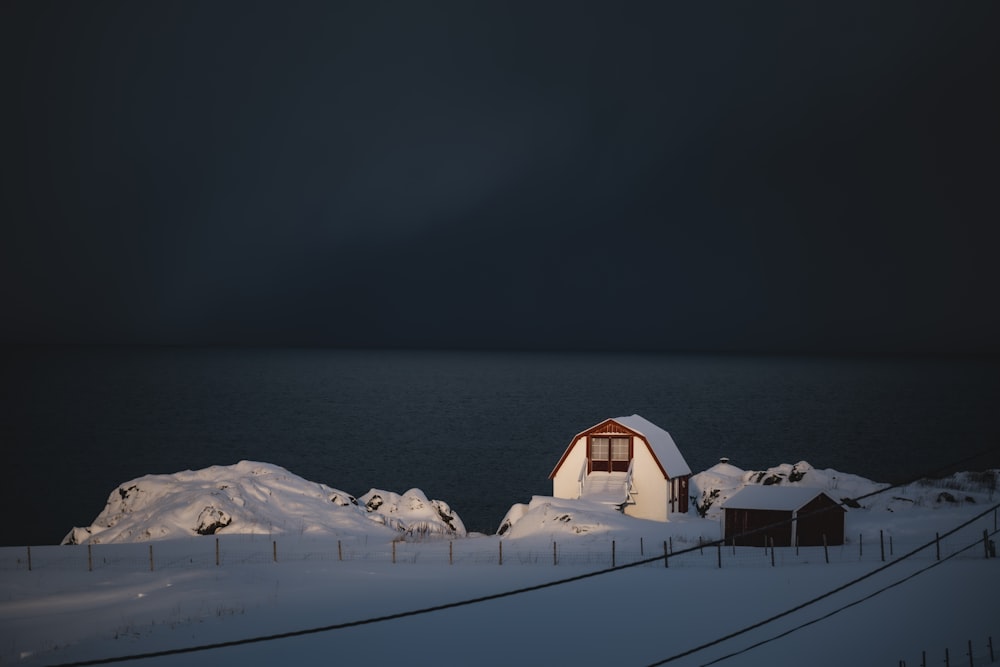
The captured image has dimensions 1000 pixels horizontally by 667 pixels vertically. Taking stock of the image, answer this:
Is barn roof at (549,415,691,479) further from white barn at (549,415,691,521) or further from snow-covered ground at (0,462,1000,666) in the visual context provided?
snow-covered ground at (0,462,1000,666)

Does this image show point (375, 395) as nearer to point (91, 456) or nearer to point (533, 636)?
point (91, 456)

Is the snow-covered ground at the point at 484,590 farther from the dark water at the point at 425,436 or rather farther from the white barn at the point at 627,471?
the dark water at the point at 425,436

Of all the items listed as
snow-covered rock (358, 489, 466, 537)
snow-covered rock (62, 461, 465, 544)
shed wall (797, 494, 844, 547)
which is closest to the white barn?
snow-covered rock (358, 489, 466, 537)

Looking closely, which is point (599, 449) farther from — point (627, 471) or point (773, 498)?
point (773, 498)

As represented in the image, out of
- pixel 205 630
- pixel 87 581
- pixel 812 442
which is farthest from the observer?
pixel 812 442

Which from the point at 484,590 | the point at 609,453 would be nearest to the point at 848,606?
the point at 484,590

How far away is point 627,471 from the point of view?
6019 centimetres

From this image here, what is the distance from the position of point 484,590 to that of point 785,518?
1795cm

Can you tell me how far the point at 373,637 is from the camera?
98.9 feet

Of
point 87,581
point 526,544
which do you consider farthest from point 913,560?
point 87,581

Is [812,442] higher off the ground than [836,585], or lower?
lower

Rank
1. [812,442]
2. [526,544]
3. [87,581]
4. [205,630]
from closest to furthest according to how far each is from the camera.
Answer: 1. [205,630]
2. [87,581]
3. [526,544]
4. [812,442]

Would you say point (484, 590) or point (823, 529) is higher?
point (484, 590)

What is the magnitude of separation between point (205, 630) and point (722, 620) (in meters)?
17.6
